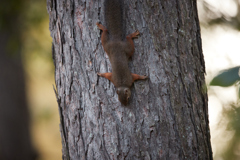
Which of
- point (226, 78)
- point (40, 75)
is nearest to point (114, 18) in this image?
point (226, 78)

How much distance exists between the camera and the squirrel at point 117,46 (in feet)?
6.14

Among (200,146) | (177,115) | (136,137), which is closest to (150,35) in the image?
(177,115)

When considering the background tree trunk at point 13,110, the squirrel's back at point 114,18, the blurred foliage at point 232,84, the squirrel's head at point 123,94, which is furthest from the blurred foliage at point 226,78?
the background tree trunk at point 13,110

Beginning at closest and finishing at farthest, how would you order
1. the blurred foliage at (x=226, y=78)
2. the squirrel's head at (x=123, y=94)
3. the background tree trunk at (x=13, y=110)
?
the blurred foliage at (x=226, y=78), the squirrel's head at (x=123, y=94), the background tree trunk at (x=13, y=110)

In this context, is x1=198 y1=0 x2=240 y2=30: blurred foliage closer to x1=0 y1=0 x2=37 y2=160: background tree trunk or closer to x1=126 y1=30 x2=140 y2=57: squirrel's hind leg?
x1=126 y1=30 x2=140 y2=57: squirrel's hind leg

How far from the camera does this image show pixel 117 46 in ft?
6.30

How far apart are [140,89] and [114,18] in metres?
0.59

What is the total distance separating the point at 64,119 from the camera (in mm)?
2145

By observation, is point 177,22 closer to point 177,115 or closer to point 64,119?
point 177,115

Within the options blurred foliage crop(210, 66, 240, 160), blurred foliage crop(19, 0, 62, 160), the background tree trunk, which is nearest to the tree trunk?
blurred foliage crop(210, 66, 240, 160)

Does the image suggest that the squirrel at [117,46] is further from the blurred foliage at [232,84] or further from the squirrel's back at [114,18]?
the blurred foliage at [232,84]

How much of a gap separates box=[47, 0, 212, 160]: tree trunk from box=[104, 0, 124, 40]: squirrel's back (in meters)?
0.05

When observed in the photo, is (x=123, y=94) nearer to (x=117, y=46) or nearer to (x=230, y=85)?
(x=117, y=46)

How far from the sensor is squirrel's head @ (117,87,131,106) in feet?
5.97
